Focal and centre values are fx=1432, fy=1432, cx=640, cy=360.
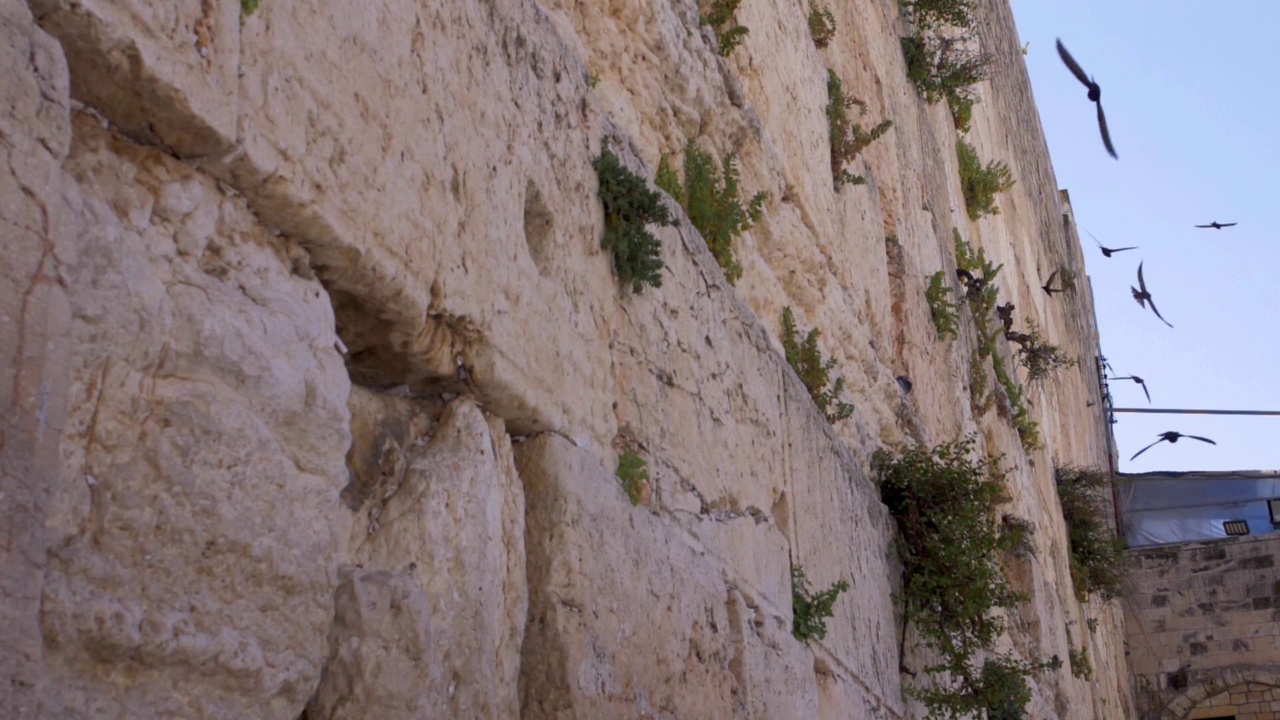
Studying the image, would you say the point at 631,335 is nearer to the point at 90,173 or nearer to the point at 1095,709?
the point at 90,173

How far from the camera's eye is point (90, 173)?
1594 millimetres

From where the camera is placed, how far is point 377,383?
221 centimetres

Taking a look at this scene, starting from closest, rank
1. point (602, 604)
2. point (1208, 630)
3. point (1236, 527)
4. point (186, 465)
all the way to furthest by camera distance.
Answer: point (186, 465), point (602, 604), point (1208, 630), point (1236, 527)

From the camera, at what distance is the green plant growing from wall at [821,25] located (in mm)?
5566

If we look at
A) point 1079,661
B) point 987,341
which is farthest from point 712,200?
point 1079,661

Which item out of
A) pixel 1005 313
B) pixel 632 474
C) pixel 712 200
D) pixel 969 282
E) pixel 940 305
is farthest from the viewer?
pixel 1005 313

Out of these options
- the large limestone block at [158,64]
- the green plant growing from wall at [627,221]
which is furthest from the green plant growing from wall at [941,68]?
the large limestone block at [158,64]

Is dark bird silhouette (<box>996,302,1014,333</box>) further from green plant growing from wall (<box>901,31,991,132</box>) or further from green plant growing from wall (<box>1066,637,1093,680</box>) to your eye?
green plant growing from wall (<box>1066,637,1093,680</box>)

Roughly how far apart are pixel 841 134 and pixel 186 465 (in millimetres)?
4281

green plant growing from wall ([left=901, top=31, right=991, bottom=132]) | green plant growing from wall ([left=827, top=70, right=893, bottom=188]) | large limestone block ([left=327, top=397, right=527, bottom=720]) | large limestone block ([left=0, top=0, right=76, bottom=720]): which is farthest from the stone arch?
large limestone block ([left=0, top=0, right=76, bottom=720])

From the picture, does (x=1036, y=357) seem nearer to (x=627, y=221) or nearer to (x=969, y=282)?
(x=969, y=282)

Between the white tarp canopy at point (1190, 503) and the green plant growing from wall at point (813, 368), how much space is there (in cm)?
1600

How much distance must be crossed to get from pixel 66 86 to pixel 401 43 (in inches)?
28.4

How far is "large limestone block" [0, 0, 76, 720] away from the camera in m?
1.31
